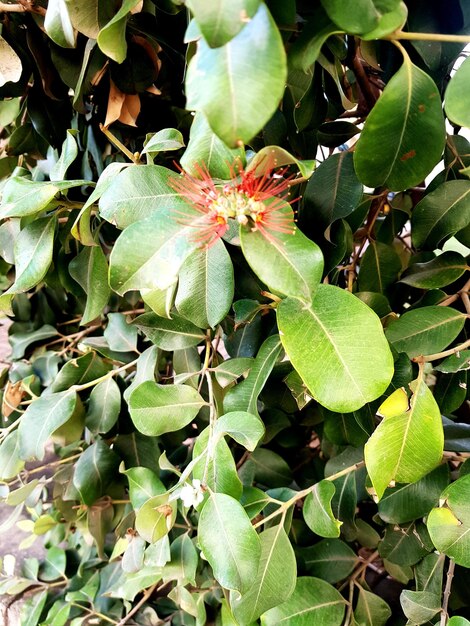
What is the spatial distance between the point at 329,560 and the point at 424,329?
327 mm

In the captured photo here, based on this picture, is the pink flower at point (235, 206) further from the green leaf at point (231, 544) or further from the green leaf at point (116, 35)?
the green leaf at point (231, 544)

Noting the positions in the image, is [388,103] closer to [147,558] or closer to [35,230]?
[35,230]

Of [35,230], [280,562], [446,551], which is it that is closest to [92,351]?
[35,230]

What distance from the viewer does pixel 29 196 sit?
41 centimetres

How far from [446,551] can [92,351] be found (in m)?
0.46

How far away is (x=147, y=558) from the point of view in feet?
1.79

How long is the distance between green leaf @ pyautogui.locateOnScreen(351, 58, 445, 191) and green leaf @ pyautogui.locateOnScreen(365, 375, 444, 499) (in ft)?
0.53

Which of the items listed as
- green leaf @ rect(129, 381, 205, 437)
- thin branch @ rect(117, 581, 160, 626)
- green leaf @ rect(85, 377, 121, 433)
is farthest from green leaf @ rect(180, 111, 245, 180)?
thin branch @ rect(117, 581, 160, 626)

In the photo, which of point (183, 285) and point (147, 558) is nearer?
point (183, 285)

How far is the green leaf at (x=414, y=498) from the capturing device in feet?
1.52

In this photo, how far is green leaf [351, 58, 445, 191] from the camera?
32cm

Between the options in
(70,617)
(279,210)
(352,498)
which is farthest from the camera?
(70,617)

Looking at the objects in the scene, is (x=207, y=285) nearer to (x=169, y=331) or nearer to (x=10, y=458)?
(x=169, y=331)

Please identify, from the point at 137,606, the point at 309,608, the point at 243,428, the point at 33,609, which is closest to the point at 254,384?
the point at 243,428
